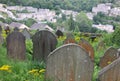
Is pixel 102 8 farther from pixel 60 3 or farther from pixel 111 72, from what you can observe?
pixel 111 72

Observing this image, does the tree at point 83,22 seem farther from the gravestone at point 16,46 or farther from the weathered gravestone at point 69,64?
the weathered gravestone at point 69,64

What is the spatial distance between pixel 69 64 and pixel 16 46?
8.86ft

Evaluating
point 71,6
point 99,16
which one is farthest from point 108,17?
point 71,6

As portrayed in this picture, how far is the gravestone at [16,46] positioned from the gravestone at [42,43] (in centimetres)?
41

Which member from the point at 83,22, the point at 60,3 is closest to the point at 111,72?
the point at 83,22

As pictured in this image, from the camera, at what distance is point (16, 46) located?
8.71m

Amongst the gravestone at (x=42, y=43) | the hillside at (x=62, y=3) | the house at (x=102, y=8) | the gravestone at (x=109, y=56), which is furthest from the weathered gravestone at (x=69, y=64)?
the house at (x=102, y=8)

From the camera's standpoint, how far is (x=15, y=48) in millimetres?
8742

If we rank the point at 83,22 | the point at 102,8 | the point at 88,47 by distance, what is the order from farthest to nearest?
1. the point at 102,8
2. the point at 83,22
3. the point at 88,47

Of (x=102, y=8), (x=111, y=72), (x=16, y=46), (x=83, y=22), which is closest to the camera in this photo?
(x=111, y=72)

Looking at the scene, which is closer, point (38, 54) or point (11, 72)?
point (11, 72)

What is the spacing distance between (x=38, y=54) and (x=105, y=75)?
279 centimetres

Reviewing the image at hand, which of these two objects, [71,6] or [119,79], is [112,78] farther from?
[71,6]

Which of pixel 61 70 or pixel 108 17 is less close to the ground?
pixel 61 70
